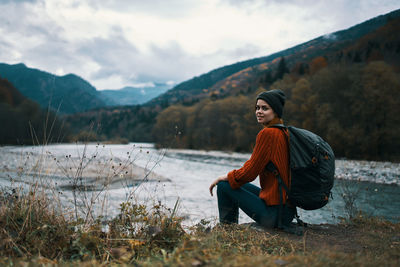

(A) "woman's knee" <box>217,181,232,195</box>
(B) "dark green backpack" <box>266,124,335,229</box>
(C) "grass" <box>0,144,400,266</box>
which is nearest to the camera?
(C) "grass" <box>0,144,400,266</box>

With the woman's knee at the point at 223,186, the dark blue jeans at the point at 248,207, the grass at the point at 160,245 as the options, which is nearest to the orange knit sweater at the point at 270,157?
the dark blue jeans at the point at 248,207

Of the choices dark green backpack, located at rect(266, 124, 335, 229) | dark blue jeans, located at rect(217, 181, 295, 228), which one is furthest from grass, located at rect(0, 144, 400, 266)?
dark green backpack, located at rect(266, 124, 335, 229)

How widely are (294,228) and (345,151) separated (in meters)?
26.4

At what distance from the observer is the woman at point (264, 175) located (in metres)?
2.51

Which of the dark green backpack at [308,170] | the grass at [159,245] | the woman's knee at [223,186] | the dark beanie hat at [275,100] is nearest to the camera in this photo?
the grass at [159,245]

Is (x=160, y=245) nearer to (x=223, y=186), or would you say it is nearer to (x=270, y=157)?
(x=223, y=186)

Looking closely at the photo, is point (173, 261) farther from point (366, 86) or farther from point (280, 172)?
point (366, 86)

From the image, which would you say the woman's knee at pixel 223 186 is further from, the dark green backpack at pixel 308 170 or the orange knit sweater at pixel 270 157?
the dark green backpack at pixel 308 170

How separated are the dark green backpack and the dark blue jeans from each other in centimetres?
26

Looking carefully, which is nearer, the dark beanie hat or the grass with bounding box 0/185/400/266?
the grass with bounding box 0/185/400/266

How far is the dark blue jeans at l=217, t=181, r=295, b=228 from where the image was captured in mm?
2707

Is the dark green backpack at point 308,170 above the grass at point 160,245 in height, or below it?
above

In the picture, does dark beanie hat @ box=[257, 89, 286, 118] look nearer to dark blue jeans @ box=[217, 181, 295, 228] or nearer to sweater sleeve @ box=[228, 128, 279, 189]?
sweater sleeve @ box=[228, 128, 279, 189]

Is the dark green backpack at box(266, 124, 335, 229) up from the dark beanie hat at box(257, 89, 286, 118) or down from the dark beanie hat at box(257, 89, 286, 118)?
down
